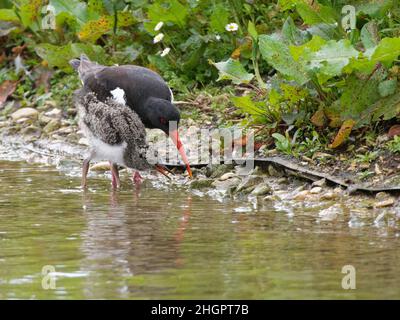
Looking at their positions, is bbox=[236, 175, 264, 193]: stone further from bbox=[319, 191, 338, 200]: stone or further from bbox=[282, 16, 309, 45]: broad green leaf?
bbox=[282, 16, 309, 45]: broad green leaf

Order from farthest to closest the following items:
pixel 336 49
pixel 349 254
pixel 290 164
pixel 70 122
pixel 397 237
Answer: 1. pixel 70 122
2. pixel 290 164
3. pixel 336 49
4. pixel 397 237
5. pixel 349 254

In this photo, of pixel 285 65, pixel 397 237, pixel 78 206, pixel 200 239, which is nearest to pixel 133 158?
pixel 78 206

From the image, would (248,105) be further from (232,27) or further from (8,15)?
(8,15)

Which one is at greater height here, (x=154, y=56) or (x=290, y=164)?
(x=154, y=56)

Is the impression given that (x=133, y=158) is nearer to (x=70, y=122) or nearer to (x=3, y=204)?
(x=3, y=204)

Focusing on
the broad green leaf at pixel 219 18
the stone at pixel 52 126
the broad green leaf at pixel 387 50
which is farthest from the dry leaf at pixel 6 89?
the broad green leaf at pixel 387 50

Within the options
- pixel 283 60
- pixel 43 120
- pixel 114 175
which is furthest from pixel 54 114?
pixel 283 60

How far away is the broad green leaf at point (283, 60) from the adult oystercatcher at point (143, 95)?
3.03 ft

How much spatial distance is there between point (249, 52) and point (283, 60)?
1.92m

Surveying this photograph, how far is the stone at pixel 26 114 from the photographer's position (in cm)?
1049

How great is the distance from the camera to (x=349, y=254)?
5.25 m

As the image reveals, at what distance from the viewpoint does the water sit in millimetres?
4645

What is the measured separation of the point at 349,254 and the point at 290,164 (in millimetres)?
2204

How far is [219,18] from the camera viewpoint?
9133 millimetres
